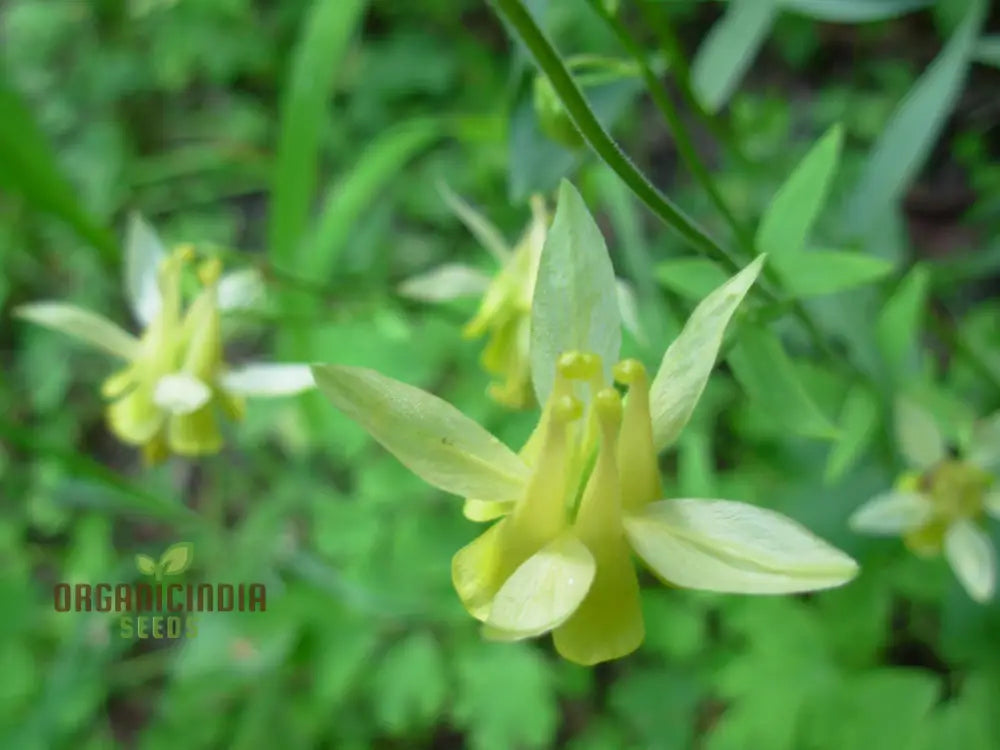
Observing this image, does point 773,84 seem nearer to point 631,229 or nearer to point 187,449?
point 631,229

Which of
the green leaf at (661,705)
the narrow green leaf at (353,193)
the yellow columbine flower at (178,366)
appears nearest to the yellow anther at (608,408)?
the yellow columbine flower at (178,366)

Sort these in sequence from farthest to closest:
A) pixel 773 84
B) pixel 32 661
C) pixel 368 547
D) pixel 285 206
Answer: pixel 773 84, pixel 32 661, pixel 368 547, pixel 285 206

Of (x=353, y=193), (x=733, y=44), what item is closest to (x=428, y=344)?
(x=353, y=193)

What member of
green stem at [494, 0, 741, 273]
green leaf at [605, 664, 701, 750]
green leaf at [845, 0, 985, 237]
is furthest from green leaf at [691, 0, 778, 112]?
green leaf at [605, 664, 701, 750]

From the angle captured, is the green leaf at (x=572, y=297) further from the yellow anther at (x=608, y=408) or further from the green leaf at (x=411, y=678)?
the green leaf at (x=411, y=678)

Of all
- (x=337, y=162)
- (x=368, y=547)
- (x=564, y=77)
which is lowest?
(x=368, y=547)

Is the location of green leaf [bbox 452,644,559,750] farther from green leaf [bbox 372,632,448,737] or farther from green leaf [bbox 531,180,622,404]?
green leaf [bbox 531,180,622,404]

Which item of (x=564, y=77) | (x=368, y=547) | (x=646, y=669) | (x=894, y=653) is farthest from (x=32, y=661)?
(x=564, y=77)
